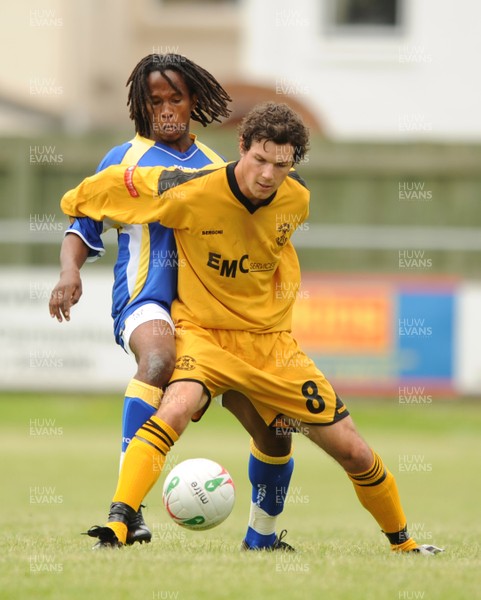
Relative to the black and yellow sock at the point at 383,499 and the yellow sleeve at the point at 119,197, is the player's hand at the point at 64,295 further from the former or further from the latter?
the black and yellow sock at the point at 383,499

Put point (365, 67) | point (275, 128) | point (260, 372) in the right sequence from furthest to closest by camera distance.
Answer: point (365, 67) < point (260, 372) < point (275, 128)

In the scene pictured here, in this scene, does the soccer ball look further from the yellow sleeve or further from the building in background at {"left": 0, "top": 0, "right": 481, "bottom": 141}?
the building in background at {"left": 0, "top": 0, "right": 481, "bottom": 141}

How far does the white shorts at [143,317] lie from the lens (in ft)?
20.7

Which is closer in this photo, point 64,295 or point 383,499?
point 64,295

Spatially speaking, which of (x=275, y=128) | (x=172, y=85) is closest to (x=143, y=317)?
(x=275, y=128)

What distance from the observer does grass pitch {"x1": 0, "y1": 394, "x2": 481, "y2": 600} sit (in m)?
5.00

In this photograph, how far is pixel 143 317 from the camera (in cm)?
634

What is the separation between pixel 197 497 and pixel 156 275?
1117 mm

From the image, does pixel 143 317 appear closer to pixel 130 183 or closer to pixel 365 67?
pixel 130 183

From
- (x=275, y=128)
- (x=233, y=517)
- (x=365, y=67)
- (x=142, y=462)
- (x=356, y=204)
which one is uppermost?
(x=365, y=67)

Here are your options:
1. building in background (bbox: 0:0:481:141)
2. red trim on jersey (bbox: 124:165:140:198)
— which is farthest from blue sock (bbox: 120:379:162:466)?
building in background (bbox: 0:0:481:141)

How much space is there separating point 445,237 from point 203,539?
33.3 ft

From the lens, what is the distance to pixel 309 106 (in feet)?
72.6

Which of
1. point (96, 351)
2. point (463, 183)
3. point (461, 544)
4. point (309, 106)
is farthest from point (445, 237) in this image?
point (461, 544)
